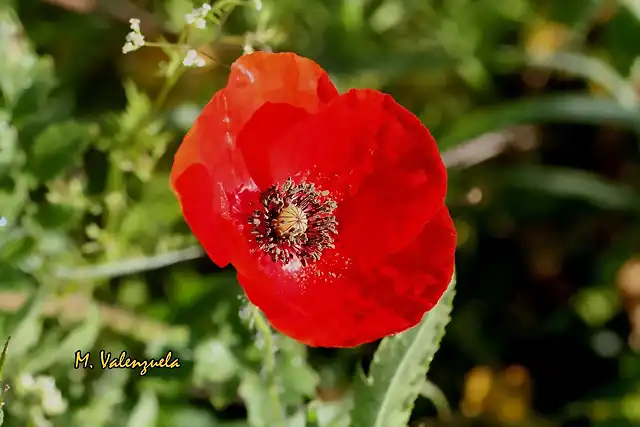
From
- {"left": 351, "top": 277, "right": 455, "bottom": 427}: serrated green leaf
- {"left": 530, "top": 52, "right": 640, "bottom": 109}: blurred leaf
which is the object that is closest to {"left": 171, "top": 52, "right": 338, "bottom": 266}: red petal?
{"left": 351, "top": 277, "right": 455, "bottom": 427}: serrated green leaf

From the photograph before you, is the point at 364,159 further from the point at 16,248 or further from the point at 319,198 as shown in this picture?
the point at 16,248

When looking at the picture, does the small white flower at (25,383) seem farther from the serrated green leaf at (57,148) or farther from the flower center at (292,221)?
the flower center at (292,221)

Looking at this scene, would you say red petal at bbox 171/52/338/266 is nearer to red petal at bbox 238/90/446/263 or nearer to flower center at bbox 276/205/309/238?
red petal at bbox 238/90/446/263

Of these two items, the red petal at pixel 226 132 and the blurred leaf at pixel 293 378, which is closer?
the red petal at pixel 226 132
